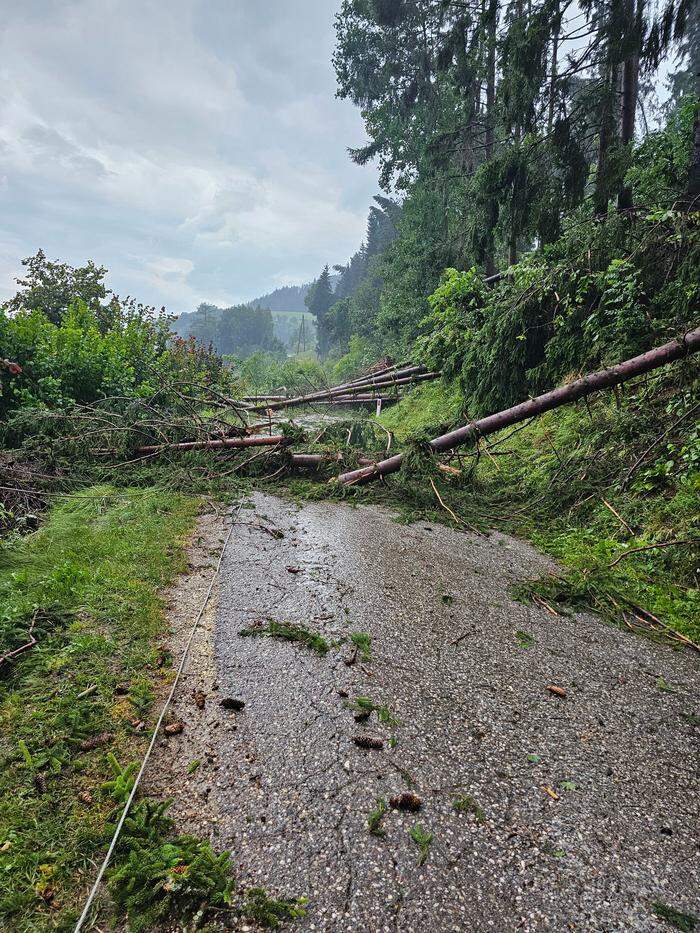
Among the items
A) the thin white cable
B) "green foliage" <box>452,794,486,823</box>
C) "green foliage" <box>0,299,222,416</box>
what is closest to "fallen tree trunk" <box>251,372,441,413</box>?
"green foliage" <box>0,299,222,416</box>

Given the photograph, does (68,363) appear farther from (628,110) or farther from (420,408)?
(628,110)

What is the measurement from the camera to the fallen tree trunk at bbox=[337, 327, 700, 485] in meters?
4.23

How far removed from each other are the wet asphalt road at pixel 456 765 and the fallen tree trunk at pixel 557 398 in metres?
2.64

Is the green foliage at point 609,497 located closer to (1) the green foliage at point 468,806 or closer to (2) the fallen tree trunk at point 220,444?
(1) the green foliage at point 468,806

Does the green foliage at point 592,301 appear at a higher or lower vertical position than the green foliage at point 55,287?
lower

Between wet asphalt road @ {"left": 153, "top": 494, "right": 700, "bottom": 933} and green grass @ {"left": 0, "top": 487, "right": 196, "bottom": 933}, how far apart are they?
0.35 metres

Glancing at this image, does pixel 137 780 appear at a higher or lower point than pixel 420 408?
lower

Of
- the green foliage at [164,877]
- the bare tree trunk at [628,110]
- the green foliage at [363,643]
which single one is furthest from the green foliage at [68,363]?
the bare tree trunk at [628,110]

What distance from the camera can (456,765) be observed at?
1.87 meters

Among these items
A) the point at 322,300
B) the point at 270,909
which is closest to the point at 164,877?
the point at 270,909

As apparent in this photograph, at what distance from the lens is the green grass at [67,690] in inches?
54.2

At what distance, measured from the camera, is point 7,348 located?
273 inches

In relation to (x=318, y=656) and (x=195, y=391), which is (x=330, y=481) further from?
(x=195, y=391)

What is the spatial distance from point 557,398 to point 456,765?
4098 mm
